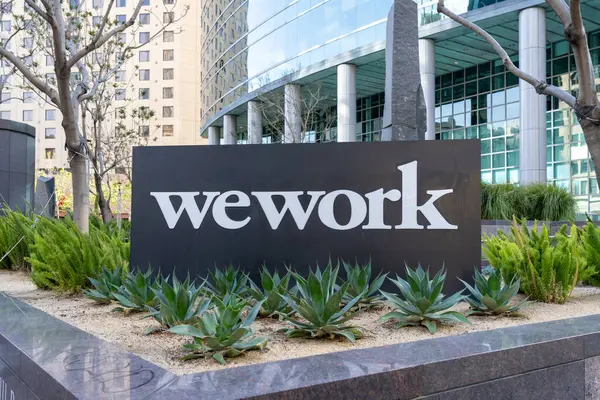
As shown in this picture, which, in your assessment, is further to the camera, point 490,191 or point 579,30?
point 490,191

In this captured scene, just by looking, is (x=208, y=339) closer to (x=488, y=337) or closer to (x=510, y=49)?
(x=488, y=337)

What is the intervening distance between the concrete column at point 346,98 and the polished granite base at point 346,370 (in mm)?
26138

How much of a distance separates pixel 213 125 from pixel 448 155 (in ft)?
143

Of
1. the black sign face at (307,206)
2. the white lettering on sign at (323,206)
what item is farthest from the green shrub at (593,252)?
the white lettering on sign at (323,206)

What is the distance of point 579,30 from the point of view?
8.11m

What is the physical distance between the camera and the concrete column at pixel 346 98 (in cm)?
2956

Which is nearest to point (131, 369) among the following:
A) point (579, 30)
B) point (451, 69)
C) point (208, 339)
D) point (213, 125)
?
point (208, 339)

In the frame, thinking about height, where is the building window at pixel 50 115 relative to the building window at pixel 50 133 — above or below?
above

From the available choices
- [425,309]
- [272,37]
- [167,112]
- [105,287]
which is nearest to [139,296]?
[105,287]

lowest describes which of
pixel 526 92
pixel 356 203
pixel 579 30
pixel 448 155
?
pixel 356 203

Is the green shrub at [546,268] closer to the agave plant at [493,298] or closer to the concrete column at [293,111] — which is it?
the agave plant at [493,298]

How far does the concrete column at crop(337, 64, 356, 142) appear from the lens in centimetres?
2956

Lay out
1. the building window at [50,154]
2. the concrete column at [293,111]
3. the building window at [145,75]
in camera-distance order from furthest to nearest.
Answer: the building window at [145,75] → the building window at [50,154] → the concrete column at [293,111]

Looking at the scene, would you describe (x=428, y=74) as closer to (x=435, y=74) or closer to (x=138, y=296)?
(x=435, y=74)
